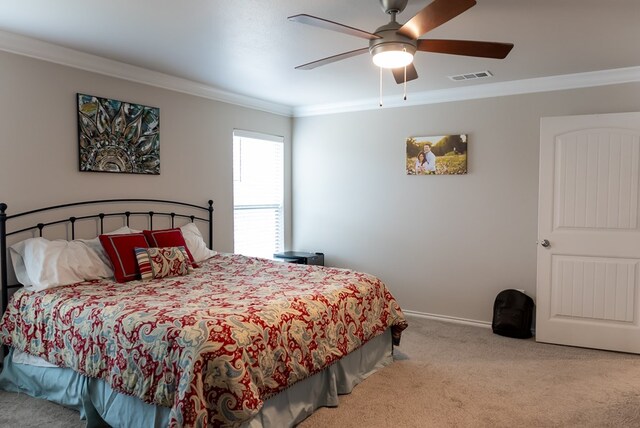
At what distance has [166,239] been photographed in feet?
12.6

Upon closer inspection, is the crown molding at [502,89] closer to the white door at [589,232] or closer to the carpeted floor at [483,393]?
the white door at [589,232]

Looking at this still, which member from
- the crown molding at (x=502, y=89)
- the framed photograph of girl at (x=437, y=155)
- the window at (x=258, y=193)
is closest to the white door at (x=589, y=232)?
the crown molding at (x=502, y=89)

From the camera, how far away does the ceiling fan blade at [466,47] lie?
246 cm

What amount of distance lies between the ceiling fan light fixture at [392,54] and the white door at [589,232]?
2.24 m

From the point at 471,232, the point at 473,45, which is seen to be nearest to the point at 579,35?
the point at 473,45

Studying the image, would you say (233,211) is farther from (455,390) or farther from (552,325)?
(552,325)

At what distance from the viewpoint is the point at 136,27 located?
9.95 ft

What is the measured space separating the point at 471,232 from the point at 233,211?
2583 mm

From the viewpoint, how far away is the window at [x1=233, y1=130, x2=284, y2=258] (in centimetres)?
526

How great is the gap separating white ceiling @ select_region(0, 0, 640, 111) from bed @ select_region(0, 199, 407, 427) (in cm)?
136

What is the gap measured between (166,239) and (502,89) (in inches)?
136

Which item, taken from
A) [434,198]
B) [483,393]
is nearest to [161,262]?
[483,393]

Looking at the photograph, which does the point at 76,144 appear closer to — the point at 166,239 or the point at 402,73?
the point at 166,239

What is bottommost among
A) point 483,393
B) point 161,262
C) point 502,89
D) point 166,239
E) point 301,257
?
point 483,393
